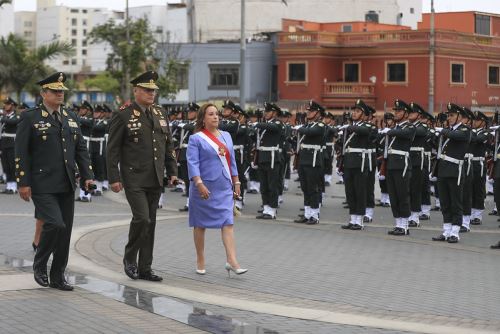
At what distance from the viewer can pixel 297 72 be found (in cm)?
5778

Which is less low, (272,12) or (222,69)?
(272,12)

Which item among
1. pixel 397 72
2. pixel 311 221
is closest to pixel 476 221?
pixel 311 221

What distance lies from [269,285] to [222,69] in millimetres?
51163

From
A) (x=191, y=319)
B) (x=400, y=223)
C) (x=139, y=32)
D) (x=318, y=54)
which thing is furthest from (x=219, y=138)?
(x=318, y=54)

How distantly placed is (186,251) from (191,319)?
4361 millimetres

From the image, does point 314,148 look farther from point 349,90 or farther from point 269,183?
point 349,90

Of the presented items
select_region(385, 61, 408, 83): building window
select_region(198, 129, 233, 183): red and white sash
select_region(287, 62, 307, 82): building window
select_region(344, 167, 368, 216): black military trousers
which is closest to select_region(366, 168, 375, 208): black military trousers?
select_region(344, 167, 368, 216): black military trousers

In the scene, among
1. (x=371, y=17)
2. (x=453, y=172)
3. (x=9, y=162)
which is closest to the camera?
(x=453, y=172)

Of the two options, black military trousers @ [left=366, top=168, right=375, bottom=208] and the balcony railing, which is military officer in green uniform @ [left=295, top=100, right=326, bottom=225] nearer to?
black military trousers @ [left=366, top=168, right=375, bottom=208]

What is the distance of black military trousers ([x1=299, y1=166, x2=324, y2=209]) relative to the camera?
16797 millimetres

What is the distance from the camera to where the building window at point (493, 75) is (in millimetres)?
57594

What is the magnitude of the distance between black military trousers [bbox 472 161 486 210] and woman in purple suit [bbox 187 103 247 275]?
7.50m

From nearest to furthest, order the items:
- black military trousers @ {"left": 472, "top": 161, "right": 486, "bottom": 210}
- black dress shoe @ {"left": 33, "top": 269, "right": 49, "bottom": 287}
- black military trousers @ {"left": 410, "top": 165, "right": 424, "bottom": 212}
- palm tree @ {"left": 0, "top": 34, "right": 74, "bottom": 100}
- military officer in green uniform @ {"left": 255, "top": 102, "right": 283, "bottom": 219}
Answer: black dress shoe @ {"left": 33, "top": 269, "right": 49, "bottom": 287} → black military trousers @ {"left": 410, "top": 165, "right": 424, "bottom": 212} → black military trousers @ {"left": 472, "top": 161, "right": 486, "bottom": 210} → military officer in green uniform @ {"left": 255, "top": 102, "right": 283, "bottom": 219} → palm tree @ {"left": 0, "top": 34, "right": 74, "bottom": 100}

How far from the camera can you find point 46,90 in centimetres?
993
